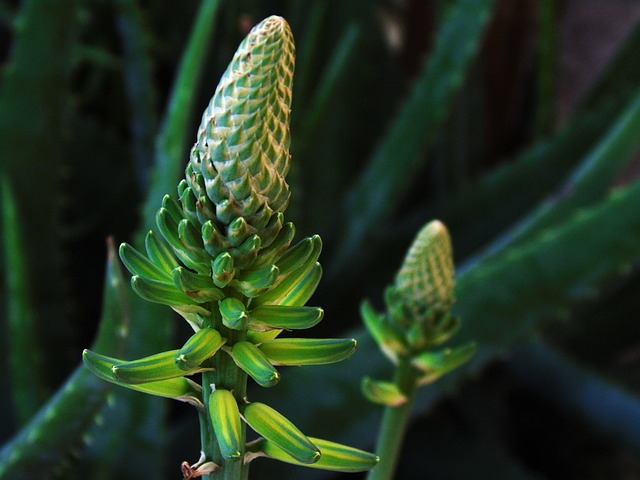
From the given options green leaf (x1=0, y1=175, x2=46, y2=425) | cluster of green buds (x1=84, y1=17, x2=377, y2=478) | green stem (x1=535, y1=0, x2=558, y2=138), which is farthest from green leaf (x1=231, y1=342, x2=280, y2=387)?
green stem (x1=535, y1=0, x2=558, y2=138)

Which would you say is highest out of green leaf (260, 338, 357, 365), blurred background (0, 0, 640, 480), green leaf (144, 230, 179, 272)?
green leaf (144, 230, 179, 272)

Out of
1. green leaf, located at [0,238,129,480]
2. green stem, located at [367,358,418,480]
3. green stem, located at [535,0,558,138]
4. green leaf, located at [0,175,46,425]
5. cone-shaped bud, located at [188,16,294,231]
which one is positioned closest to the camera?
cone-shaped bud, located at [188,16,294,231]

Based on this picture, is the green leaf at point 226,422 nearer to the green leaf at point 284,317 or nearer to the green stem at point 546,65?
the green leaf at point 284,317

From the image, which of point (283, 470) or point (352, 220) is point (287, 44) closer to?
point (283, 470)

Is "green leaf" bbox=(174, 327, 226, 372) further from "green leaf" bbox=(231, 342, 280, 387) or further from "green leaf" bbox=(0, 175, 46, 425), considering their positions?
"green leaf" bbox=(0, 175, 46, 425)

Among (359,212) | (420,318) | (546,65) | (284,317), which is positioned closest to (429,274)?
(420,318)

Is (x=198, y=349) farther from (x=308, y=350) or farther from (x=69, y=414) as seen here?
(x=69, y=414)

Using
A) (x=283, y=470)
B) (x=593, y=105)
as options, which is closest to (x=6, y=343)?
(x=283, y=470)

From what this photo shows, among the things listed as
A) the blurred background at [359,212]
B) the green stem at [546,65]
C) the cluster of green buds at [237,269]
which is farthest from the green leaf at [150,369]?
the green stem at [546,65]

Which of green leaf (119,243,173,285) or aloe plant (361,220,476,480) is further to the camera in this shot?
aloe plant (361,220,476,480)
